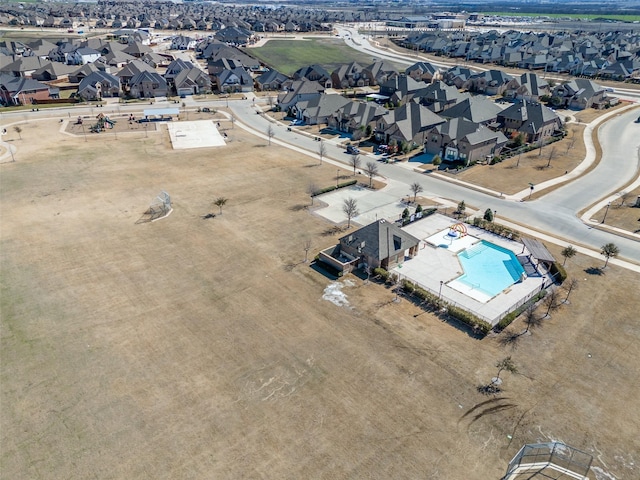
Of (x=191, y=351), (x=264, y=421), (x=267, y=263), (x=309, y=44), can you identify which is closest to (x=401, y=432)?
(x=264, y=421)

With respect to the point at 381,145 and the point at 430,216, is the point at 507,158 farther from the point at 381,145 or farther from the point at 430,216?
the point at 430,216

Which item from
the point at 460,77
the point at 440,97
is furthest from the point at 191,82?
the point at 460,77

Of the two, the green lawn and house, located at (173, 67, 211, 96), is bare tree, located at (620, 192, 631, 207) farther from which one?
the green lawn

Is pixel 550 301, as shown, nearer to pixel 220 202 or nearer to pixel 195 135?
pixel 220 202

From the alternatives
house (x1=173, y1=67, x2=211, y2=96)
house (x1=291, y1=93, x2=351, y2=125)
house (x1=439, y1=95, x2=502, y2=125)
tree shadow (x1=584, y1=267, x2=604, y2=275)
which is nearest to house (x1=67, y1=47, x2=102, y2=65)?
house (x1=173, y1=67, x2=211, y2=96)

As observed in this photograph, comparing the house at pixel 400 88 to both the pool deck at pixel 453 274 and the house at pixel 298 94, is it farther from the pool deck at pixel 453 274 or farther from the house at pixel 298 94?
the pool deck at pixel 453 274
